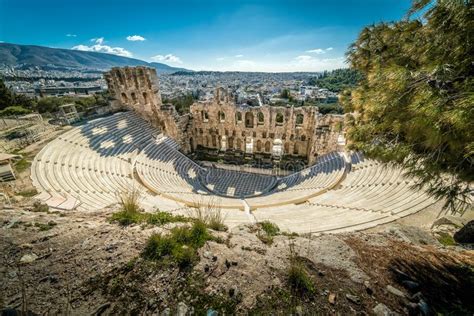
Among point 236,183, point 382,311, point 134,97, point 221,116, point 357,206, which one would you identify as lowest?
point 236,183

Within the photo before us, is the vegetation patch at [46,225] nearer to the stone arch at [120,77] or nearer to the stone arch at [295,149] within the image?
the stone arch at [120,77]

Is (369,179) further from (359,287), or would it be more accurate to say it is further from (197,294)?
(197,294)

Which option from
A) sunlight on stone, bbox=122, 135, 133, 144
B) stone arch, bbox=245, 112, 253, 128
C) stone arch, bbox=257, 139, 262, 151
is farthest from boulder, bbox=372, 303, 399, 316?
stone arch, bbox=245, 112, 253, 128

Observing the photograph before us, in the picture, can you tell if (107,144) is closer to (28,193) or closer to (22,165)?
(22,165)

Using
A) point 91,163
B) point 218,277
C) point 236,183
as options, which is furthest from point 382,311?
point 91,163

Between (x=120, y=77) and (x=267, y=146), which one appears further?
(x=267, y=146)

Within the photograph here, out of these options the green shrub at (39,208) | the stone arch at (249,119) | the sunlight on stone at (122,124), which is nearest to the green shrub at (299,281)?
the green shrub at (39,208)
